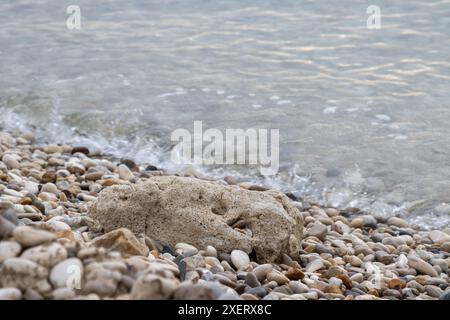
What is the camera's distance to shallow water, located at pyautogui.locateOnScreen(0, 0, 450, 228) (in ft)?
21.1

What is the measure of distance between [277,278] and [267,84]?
480 centimetres

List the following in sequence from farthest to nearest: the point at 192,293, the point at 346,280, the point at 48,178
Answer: the point at 48,178 → the point at 346,280 → the point at 192,293

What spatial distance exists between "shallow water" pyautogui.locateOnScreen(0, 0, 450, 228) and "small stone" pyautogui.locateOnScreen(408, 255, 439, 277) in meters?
0.98

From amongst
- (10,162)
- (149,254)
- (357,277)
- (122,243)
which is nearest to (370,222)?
(357,277)

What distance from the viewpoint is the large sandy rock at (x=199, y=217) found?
13.9ft

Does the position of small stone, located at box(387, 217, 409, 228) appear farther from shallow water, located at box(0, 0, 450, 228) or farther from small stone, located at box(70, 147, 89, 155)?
small stone, located at box(70, 147, 89, 155)

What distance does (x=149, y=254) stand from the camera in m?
3.73

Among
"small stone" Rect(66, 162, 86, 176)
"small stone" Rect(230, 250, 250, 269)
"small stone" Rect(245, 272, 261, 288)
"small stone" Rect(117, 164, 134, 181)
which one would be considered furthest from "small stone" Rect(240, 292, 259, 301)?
"small stone" Rect(66, 162, 86, 176)

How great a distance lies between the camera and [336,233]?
526cm

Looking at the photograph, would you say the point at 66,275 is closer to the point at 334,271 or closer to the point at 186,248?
the point at 186,248

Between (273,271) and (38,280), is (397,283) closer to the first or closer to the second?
(273,271)

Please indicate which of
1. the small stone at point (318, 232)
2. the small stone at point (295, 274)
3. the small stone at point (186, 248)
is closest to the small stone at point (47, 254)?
the small stone at point (186, 248)
